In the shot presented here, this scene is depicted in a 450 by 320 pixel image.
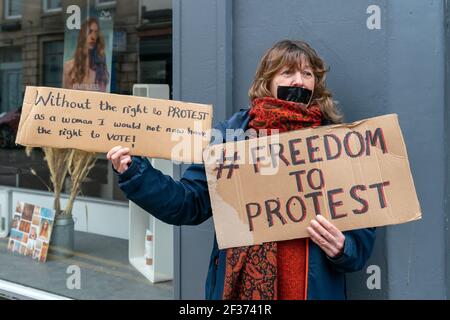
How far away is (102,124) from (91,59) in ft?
12.1

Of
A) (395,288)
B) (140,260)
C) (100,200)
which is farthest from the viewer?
(100,200)

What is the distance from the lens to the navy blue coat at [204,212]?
6.44 feet

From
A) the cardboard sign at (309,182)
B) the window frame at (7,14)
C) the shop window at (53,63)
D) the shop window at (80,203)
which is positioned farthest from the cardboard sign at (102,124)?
the window frame at (7,14)

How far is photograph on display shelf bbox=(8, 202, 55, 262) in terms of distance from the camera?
5035 millimetres

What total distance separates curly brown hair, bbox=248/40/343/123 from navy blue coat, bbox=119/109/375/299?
0.13 meters

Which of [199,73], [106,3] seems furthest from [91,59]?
[199,73]

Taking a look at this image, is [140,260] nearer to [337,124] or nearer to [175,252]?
[175,252]

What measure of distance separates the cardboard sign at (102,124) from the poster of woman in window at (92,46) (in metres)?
3.42

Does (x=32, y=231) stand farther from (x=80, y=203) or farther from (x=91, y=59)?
(x=91, y=59)

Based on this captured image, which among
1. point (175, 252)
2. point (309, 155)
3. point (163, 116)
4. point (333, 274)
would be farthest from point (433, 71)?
point (175, 252)

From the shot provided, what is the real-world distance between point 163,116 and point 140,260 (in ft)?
9.94

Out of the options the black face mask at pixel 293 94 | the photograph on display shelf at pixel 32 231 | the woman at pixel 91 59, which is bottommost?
the photograph on display shelf at pixel 32 231

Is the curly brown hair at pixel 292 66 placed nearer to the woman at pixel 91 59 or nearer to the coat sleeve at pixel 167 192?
the coat sleeve at pixel 167 192
